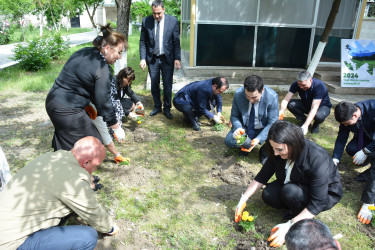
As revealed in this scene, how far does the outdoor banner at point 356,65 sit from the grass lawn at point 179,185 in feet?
5.44

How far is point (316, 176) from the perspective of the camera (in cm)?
240

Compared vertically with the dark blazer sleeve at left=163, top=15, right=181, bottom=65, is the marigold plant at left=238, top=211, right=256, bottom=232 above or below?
below

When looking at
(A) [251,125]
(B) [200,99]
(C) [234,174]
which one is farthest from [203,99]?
(C) [234,174]

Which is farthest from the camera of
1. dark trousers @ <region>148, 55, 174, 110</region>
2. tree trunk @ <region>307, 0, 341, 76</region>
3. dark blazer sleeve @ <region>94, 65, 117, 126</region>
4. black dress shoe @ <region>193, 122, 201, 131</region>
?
tree trunk @ <region>307, 0, 341, 76</region>

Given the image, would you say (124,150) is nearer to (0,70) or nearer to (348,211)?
(348,211)

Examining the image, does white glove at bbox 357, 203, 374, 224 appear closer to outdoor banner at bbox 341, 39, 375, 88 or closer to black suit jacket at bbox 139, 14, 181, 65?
black suit jacket at bbox 139, 14, 181, 65

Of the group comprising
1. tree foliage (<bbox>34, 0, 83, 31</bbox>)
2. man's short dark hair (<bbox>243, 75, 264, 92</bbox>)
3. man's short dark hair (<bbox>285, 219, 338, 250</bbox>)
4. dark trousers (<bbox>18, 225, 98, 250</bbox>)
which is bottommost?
dark trousers (<bbox>18, 225, 98, 250</bbox>)

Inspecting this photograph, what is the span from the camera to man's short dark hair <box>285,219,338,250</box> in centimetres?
137

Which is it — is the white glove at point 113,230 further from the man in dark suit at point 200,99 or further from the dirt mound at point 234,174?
the man in dark suit at point 200,99

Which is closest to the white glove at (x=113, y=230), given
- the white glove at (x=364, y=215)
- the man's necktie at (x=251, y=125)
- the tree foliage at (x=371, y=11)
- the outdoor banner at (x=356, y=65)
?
the man's necktie at (x=251, y=125)

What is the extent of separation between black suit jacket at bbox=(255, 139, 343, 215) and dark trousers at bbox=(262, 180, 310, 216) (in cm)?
6

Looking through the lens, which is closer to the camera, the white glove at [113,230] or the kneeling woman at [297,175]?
the kneeling woman at [297,175]

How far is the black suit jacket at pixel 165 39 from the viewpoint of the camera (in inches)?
202

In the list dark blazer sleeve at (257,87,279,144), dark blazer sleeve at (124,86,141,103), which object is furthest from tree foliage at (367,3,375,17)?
dark blazer sleeve at (124,86,141,103)
